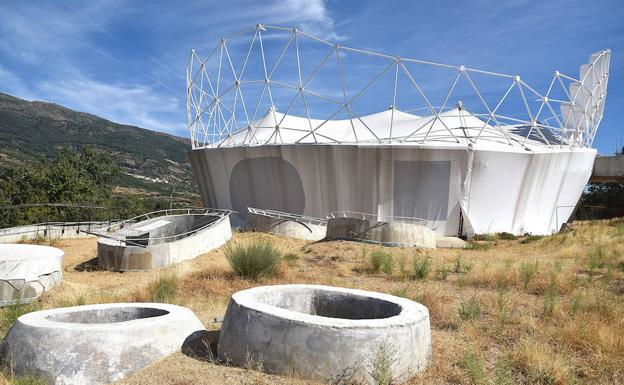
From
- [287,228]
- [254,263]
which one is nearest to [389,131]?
[287,228]

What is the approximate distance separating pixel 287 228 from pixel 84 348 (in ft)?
72.3

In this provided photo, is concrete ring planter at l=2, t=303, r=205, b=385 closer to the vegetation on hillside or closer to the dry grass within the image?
the dry grass

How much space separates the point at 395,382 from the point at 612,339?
135 inches

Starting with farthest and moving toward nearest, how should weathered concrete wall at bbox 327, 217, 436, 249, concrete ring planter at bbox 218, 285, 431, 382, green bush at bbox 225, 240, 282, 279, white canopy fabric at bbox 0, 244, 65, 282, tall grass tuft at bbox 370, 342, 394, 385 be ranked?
weathered concrete wall at bbox 327, 217, 436, 249
green bush at bbox 225, 240, 282, 279
white canopy fabric at bbox 0, 244, 65, 282
concrete ring planter at bbox 218, 285, 431, 382
tall grass tuft at bbox 370, 342, 394, 385

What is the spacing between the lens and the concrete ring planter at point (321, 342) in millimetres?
6086

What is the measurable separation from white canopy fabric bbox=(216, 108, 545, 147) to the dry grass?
1308cm

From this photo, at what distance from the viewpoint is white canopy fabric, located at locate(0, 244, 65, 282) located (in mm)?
13531

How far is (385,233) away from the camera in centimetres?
2422

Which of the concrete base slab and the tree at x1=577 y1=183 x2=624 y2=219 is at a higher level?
the tree at x1=577 y1=183 x2=624 y2=219

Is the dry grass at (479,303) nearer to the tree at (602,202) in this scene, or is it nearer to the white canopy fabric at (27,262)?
the white canopy fabric at (27,262)

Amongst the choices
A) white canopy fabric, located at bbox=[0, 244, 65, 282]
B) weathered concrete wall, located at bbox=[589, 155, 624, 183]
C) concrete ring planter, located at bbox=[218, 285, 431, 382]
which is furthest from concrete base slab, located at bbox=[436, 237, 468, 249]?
weathered concrete wall, located at bbox=[589, 155, 624, 183]

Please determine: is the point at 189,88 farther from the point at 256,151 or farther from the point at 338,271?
the point at 338,271

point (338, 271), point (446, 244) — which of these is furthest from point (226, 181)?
point (338, 271)

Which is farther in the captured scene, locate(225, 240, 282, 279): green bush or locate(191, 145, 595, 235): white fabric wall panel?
locate(191, 145, 595, 235): white fabric wall panel
